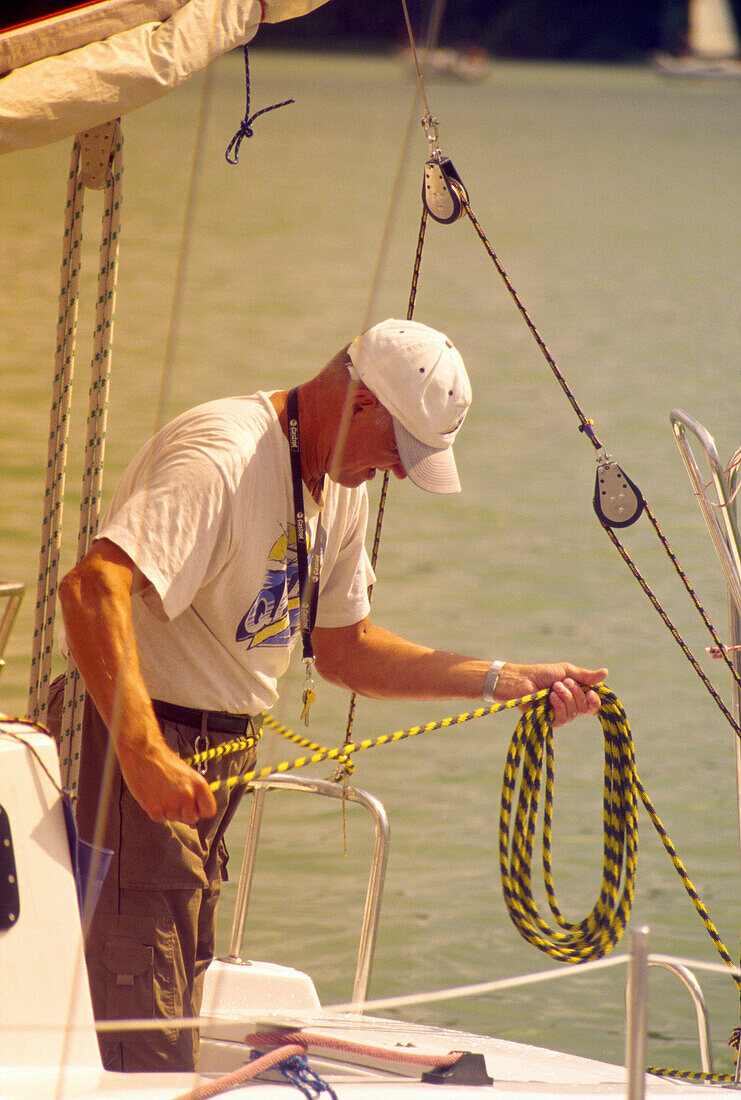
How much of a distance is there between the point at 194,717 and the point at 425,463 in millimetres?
564

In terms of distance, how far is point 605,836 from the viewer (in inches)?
111

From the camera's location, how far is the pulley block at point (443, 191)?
3215 millimetres

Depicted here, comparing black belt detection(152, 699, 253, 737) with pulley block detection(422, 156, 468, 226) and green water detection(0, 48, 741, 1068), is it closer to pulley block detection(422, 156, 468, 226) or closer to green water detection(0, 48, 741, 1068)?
green water detection(0, 48, 741, 1068)

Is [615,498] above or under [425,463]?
under

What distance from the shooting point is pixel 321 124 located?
149 feet

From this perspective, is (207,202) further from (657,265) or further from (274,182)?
(657,265)

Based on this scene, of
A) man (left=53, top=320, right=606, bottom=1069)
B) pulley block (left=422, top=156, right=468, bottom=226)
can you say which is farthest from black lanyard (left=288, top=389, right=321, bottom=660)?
pulley block (left=422, top=156, right=468, bottom=226)

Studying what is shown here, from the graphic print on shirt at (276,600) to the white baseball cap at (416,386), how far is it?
0.23 meters

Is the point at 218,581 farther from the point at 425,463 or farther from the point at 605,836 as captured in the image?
the point at 605,836

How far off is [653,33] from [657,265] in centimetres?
6342

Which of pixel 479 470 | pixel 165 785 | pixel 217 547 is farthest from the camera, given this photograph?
pixel 479 470

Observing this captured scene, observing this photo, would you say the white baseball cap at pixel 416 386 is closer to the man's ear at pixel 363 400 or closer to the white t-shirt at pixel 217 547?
the man's ear at pixel 363 400

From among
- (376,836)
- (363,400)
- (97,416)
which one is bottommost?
(376,836)

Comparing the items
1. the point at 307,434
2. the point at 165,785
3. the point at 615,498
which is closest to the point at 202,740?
the point at 165,785
